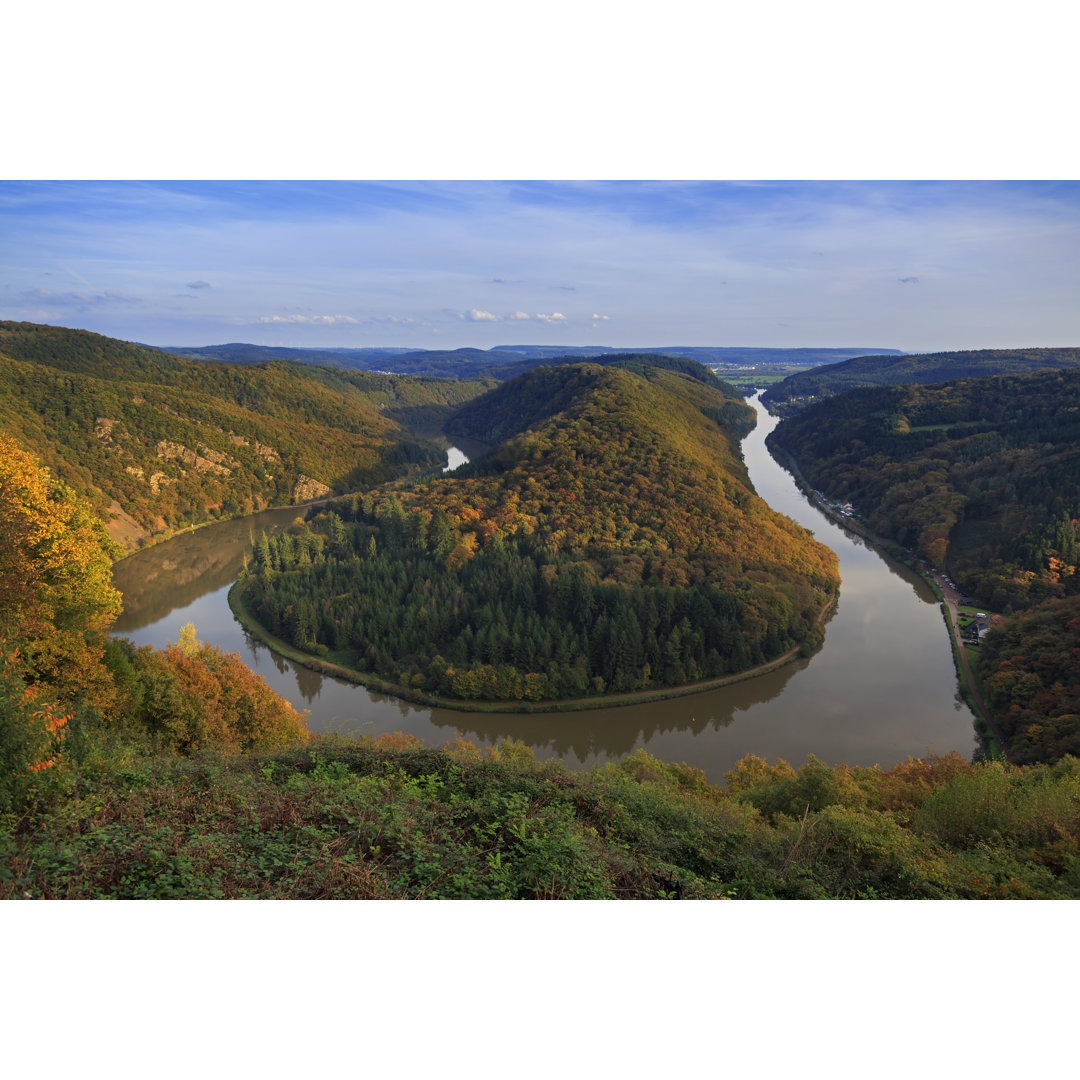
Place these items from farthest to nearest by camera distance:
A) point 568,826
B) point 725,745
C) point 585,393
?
point 585,393
point 725,745
point 568,826

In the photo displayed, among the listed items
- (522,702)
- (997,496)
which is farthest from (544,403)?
(522,702)

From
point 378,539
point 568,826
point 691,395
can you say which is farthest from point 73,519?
point 691,395

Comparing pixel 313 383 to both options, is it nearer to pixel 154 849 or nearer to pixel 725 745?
pixel 725 745

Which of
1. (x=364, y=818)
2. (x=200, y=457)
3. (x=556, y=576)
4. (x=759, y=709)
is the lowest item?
(x=759, y=709)

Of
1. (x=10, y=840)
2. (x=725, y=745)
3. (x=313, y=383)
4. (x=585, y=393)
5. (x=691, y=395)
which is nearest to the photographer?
(x=10, y=840)

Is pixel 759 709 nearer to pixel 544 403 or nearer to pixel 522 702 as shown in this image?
pixel 522 702

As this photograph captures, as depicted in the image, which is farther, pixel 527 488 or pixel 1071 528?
pixel 527 488

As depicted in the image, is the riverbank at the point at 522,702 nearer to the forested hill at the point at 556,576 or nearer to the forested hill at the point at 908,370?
the forested hill at the point at 556,576
